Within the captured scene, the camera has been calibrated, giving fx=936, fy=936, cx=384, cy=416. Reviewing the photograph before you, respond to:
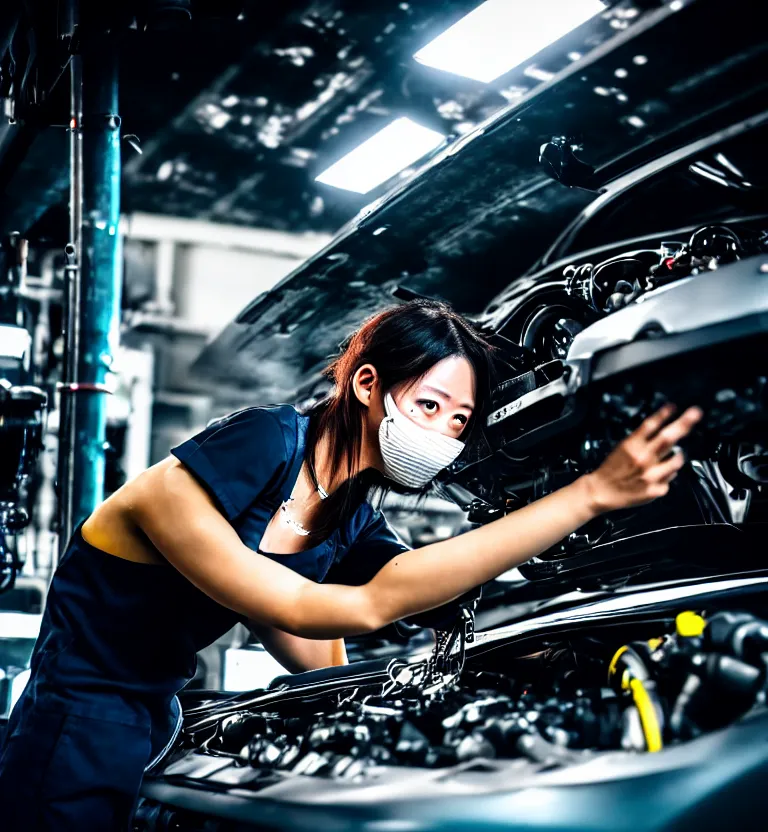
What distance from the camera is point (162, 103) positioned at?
2457 mm

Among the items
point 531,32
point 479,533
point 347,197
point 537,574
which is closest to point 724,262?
point 479,533

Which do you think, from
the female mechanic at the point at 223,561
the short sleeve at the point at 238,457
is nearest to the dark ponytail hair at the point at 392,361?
the female mechanic at the point at 223,561

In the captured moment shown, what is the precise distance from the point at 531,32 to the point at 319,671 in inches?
46.6

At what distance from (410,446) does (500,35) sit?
0.95 meters

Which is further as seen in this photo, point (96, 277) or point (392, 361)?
point (96, 277)

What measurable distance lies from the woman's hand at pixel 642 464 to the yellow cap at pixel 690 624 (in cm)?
13

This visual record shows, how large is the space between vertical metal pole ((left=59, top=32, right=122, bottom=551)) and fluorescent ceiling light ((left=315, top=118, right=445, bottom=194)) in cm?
55

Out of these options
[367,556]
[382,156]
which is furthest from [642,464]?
[382,156]

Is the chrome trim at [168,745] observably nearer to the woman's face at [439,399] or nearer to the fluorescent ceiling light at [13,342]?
the woman's face at [439,399]

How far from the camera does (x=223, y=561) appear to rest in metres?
1.08

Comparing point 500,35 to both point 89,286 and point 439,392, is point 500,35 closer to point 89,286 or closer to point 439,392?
point 439,392

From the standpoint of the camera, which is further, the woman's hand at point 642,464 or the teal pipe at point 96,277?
the teal pipe at point 96,277

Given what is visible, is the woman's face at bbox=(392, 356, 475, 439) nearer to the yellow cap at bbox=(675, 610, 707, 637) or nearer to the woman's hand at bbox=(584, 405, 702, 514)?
the woman's hand at bbox=(584, 405, 702, 514)

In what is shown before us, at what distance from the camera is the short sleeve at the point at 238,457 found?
1.14 metres
